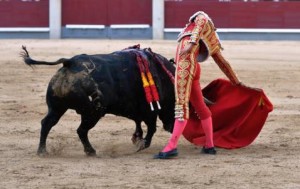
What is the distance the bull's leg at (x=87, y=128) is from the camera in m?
5.63

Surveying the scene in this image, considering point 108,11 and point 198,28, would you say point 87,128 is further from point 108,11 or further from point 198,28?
point 108,11

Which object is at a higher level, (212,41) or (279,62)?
(212,41)

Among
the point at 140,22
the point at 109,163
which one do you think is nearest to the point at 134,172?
the point at 109,163

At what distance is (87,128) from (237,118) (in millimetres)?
1212

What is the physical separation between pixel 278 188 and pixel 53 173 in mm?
1346

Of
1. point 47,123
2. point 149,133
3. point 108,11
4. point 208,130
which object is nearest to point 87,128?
point 47,123

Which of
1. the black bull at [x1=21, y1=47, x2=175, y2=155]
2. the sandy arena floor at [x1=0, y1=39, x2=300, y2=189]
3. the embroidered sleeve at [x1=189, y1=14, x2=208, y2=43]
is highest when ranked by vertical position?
the embroidered sleeve at [x1=189, y1=14, x2=208, y2=43]

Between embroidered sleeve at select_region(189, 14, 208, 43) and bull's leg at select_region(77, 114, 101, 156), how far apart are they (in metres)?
0.82

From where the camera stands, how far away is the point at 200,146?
6.20 m

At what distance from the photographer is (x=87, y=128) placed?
5691 millimetres

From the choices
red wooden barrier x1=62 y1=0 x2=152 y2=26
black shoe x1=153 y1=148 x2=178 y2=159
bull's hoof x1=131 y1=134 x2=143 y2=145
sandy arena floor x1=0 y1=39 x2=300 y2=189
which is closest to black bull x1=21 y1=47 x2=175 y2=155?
bull's hoof x1=131 y1=134 x2=143 y2=145

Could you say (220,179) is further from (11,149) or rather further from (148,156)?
(11,149)

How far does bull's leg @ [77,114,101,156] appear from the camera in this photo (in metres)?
→ 5.63

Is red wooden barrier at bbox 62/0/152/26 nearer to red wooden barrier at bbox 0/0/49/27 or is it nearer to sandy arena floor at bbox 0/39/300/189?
red wooden barrier at bbox 0/0/49/27
